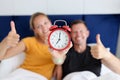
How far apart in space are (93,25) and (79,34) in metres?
0.44

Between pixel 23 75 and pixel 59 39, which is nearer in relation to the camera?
pixel 59 39

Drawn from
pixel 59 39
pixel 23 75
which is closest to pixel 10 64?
pixel 23 75

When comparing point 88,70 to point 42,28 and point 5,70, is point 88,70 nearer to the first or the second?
point 42,28

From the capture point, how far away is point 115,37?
2.05 m

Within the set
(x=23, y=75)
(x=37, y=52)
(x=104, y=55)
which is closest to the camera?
(x=104, y=55)

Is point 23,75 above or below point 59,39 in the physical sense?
below

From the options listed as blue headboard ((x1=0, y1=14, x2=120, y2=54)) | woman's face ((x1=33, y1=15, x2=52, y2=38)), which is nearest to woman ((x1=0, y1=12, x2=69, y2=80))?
woman's face ((x1=33, y1=15, x2=52, y2=38))

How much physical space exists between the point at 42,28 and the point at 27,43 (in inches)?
6.6
